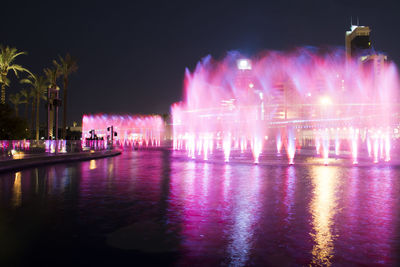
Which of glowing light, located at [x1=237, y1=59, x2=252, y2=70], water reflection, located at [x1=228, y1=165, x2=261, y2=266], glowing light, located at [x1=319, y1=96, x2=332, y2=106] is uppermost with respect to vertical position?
glowing light, located at [x1=237, y1=59, x2=252, y2=70]

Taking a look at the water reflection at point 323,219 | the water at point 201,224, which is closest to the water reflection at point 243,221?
the water at point 201,224

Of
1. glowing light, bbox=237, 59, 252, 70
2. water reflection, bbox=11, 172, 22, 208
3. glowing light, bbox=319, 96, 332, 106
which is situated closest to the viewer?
water reflection, bbox=11, 172, 22, 208

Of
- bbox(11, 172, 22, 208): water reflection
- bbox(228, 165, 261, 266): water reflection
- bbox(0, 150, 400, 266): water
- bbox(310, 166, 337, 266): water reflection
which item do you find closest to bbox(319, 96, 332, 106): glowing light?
bbox(310, 166, 337, 266): water reflection

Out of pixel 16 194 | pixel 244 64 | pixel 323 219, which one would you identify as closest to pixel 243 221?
pixel 323 219

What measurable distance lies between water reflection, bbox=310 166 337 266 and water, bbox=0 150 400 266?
0.02m

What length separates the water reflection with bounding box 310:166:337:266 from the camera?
205 inches

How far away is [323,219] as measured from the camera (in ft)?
24.3

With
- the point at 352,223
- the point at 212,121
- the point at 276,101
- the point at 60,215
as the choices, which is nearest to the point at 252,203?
the point at 352,223

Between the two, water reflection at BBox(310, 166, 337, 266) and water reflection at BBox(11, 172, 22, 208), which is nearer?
water reflection at BBox(310, 166, 337, 266)

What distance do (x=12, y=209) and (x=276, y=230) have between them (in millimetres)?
5524

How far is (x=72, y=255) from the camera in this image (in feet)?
17.0

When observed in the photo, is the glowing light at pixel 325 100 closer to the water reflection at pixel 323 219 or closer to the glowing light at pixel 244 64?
the glowing light at pixel 244 64

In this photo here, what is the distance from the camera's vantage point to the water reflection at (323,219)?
5206 mm

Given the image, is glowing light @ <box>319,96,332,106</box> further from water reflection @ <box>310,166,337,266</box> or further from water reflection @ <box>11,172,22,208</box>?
water reflection @ <box>11,172,22,208</box>
